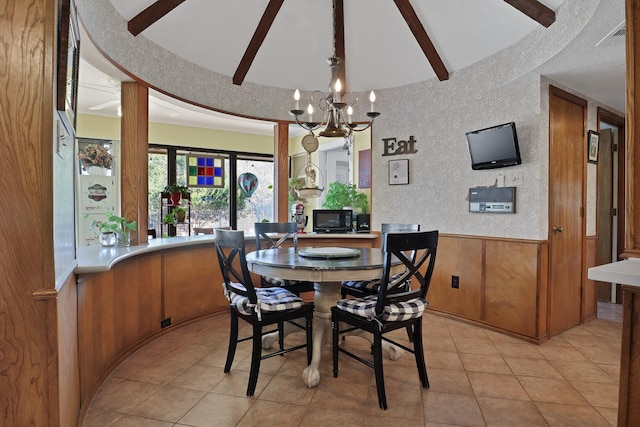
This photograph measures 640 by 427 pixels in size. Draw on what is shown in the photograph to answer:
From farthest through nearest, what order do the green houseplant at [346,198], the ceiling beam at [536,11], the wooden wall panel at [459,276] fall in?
1. the green houseplant at [346,198]
2. the wooden wall panel at [459,276]
3. the ceiling beam at [536,11]

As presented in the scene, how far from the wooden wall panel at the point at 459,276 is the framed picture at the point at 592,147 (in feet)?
4.66

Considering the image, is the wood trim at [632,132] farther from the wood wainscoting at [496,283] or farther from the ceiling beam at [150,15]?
the ceiling beam at [150,15]

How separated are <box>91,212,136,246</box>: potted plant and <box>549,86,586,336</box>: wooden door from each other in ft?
11.3

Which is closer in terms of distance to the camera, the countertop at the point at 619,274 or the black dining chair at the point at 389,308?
the countertop at the point at 619,274

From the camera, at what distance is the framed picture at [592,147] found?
3504 mm

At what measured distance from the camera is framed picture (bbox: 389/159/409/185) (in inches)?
154

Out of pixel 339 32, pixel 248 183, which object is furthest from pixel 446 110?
pixel 248 183

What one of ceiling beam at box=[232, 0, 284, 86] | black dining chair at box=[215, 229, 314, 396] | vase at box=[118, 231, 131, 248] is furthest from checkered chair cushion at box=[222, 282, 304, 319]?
ceiling beam at box=[232, 0, 284, 86]

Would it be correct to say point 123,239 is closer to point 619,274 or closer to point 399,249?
point 399,249

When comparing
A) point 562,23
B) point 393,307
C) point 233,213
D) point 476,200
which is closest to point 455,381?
point 393,307

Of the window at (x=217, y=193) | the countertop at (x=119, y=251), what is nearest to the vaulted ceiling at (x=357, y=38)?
the countertop at (x=119, y=251)

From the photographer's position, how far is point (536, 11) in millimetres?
2666

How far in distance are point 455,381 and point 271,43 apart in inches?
133

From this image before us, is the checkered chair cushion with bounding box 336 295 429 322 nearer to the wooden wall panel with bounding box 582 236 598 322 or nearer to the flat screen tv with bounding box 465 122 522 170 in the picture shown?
the flat screen tv with bounding box 465 122 522 170
